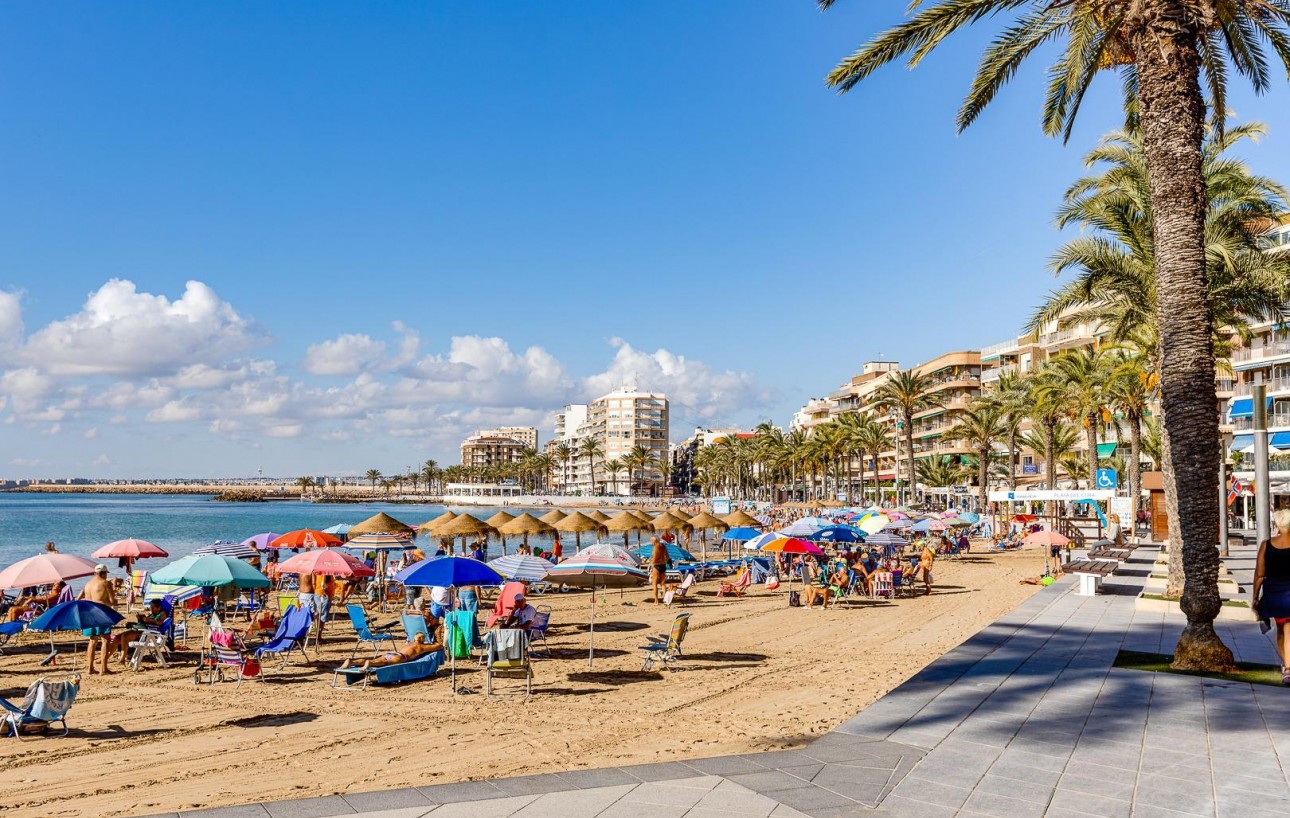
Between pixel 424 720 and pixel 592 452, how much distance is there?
156618 millimetres

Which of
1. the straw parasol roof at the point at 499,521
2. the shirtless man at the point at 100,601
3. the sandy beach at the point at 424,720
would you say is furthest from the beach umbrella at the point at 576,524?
the shirtless man at the point at 100,601

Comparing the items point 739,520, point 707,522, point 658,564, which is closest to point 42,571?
point 658,564

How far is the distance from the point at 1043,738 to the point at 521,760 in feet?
14.5

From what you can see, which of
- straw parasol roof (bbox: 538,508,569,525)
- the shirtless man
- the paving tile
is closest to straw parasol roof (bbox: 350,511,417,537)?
straw parasol roof (bbox: 538,508,569,525)

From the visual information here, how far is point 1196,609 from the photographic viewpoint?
33.9 ft

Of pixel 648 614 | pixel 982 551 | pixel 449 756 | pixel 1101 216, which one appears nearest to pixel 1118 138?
pixel 1101 216

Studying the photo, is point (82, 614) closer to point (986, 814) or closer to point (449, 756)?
point (449, 756)

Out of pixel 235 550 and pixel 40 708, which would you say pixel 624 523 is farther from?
pixel 40 708

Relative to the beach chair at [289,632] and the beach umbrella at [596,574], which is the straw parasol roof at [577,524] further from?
the beach chair at [289,632]

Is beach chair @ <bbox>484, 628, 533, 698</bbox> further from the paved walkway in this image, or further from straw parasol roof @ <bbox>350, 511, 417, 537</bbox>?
straw parasol roof @ <bbox>350, 511, 417, 537</bbox>

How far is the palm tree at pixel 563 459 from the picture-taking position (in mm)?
→ 179625

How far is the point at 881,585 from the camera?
21094 millimetres

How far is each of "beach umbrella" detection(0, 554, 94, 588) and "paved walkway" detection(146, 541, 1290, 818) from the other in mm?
10070

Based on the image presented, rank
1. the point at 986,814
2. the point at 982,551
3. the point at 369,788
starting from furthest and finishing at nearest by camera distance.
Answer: the point at 982,551 → the point at 369,788 → the point at 986,814
